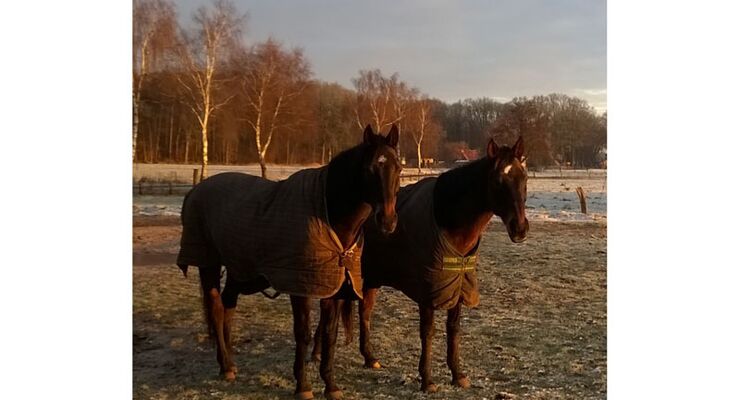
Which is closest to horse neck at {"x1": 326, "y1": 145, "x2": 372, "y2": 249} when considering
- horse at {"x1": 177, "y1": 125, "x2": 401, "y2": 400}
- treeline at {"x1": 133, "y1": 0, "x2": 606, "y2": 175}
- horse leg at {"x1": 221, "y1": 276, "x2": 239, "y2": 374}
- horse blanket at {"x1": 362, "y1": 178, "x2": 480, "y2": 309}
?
horse at {"x1": 177, "y1": 125, "x2": 401, "y2": 400}

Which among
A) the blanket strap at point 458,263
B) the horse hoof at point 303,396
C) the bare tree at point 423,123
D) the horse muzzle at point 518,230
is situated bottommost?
the horse hoof at point 303,396

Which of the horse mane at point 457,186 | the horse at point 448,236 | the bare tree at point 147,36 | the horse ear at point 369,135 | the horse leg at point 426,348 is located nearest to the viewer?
the horse ear at point 369,135

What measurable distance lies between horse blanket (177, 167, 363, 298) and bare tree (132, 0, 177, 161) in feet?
1.73

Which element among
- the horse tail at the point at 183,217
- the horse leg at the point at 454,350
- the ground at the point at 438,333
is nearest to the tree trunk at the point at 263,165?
the horse tail at the point at 183,217

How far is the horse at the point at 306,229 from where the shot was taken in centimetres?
266

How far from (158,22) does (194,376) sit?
1898 mm

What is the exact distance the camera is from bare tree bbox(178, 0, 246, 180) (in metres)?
3.21

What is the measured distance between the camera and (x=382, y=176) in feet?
8.46

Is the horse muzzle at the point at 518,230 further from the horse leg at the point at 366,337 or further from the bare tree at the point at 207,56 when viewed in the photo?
the bare tree at the point at 207,56

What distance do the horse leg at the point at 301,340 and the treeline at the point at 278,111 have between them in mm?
820

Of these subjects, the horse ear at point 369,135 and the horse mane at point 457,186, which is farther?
the horse mane at point 457,186

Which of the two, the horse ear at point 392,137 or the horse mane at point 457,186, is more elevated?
the horse ear at point 392,137

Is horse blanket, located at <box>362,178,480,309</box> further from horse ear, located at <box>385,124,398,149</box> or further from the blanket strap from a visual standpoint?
horse ear, located at <box>385,124,398,149</box>

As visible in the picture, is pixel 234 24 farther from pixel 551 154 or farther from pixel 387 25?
pixel 551 154
